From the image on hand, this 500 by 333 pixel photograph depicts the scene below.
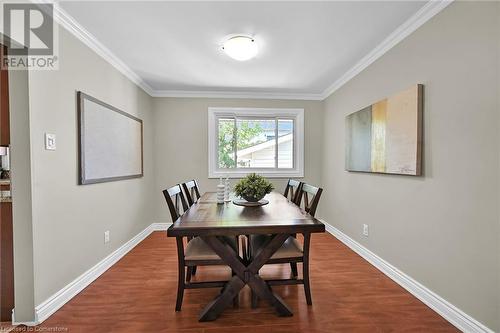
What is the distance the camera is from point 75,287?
2.03 m

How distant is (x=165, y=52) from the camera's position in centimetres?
258

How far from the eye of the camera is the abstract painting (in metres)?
1.97

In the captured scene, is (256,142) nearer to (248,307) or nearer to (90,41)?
(90,41)

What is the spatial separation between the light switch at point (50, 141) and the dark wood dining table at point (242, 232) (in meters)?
1.14

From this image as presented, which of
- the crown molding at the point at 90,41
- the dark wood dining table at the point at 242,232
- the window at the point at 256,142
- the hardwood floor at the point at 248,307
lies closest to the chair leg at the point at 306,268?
the hardwood floor at the point at 248,307

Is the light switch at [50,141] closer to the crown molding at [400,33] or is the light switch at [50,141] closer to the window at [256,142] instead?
the window at [256,142]

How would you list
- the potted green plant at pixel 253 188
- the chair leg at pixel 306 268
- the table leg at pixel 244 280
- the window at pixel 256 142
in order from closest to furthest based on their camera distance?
the table leg at pixel 244 280, the chair leg at pixel 306 268, the potted green plant at pixel 253 188, the window at pixel 256 142

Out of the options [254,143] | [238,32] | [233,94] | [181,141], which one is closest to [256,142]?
[254,143]

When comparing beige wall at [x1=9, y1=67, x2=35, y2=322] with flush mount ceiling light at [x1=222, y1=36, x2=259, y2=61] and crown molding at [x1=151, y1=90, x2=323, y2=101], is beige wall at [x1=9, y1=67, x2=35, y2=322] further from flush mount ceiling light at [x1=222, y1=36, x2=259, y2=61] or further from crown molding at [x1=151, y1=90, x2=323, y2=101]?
crown molding at [x1=151, y1=90, x2=323, y2=101]

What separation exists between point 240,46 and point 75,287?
2.61m

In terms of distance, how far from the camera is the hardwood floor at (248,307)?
1.65 meters

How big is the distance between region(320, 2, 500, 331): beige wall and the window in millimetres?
1781

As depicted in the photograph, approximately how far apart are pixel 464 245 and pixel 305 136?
281 centimetres

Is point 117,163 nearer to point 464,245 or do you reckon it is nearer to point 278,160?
point 278,160
